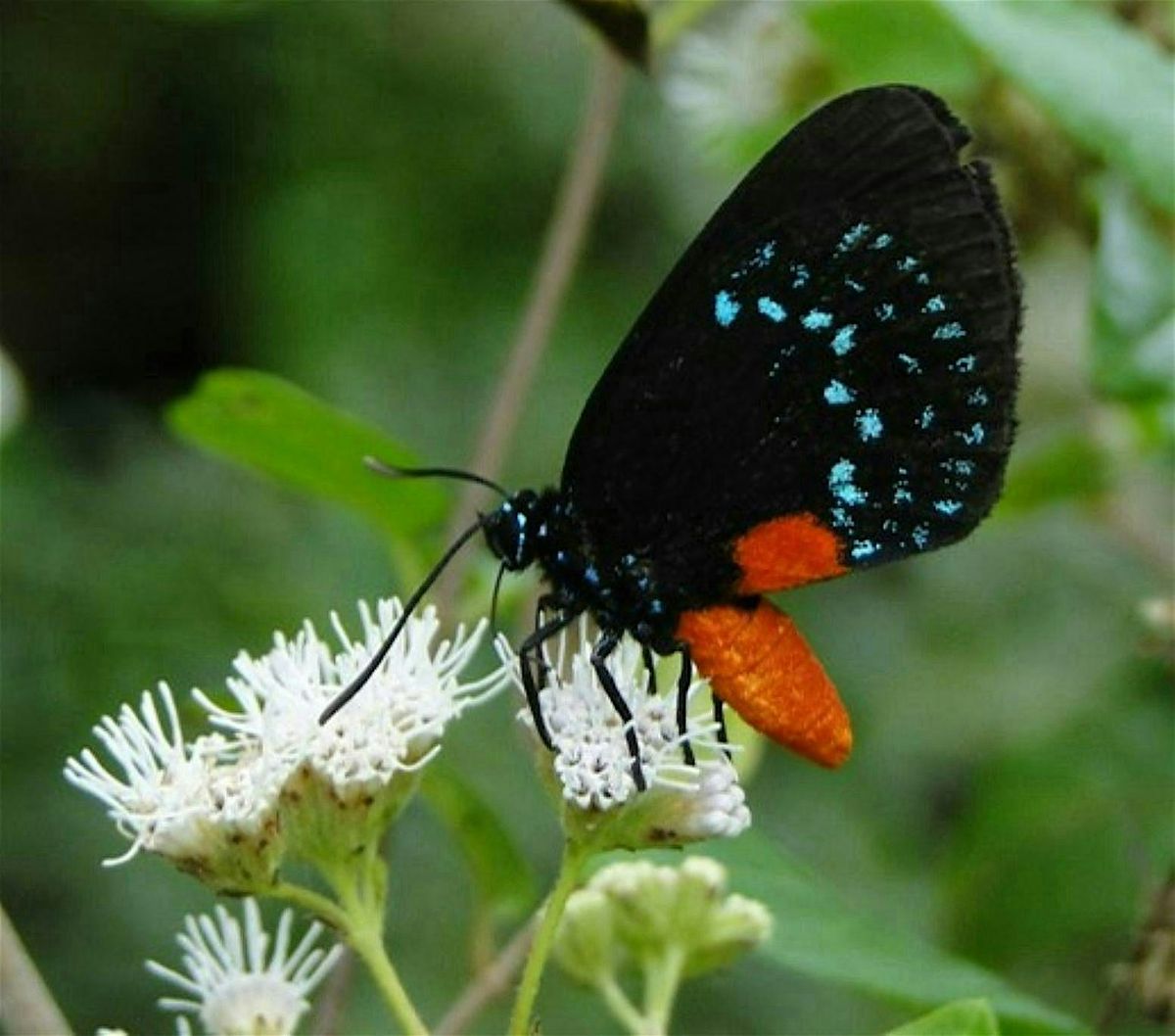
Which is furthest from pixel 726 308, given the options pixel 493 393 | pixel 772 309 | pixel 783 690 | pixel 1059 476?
pixel 493 393

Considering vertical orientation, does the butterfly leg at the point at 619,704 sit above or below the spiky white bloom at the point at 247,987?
above

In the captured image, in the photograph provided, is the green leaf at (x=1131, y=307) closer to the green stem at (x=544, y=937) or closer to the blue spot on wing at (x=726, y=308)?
the blue spot on wing at (x=726, y=308)

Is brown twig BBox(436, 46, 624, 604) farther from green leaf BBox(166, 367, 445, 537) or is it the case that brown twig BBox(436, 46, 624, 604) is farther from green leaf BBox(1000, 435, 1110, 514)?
green leaf BBox(1000, 435, 1110, 514)

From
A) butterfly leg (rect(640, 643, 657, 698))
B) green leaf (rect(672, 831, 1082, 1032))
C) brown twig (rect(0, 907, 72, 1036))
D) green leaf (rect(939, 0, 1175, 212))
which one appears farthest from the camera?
green leaf (rect(939, 0, 1175, 212))

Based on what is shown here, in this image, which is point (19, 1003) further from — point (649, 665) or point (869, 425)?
point (869, 425)

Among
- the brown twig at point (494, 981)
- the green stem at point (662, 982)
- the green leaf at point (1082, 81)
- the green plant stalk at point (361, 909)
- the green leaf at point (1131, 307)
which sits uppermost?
the green leaf at point (1082, 81)

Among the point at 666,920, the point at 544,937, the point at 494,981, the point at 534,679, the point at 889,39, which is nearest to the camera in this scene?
the point at 544,937

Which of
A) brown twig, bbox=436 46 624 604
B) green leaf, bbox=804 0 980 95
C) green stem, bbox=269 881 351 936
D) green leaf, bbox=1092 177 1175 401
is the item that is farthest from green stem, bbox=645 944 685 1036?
green leaf, bbox=804 0 980 95

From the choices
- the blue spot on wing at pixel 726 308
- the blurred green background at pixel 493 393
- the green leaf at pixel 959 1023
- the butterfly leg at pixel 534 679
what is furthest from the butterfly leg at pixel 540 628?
the blurred green background at pixel 493 393
